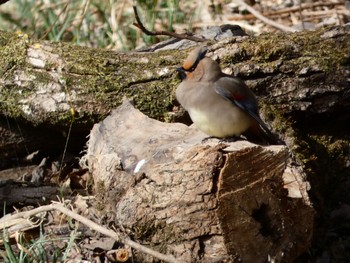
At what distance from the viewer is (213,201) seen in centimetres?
396

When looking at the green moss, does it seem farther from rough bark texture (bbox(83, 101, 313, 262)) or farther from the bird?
rough bark texture (bbox(83, 101, 313, 262))

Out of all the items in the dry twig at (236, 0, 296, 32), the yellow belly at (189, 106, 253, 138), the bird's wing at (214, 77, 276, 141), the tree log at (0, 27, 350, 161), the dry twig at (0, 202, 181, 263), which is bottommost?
the dry twig at (236, 0, 296, 32)

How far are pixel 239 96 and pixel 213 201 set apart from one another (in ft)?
2.87

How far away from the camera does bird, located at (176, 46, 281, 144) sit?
15.0ft

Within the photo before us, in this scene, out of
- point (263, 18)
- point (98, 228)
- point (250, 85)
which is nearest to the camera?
point (98, 228)

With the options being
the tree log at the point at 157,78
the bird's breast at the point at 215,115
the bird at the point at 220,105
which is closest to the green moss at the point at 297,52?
the tree log at the point at 157,78

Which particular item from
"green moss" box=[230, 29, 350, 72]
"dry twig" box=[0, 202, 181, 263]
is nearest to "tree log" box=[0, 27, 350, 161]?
"green moss" box=[230, 29, 350, 72]

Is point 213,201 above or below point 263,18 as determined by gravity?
above

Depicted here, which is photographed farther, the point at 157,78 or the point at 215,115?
the point at 157,78

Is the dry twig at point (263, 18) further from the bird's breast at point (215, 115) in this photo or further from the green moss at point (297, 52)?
the bird's breast at point (215, 115)

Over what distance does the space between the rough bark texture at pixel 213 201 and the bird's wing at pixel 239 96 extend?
0.30 metres

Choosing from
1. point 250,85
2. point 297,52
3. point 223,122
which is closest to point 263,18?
point 297,52

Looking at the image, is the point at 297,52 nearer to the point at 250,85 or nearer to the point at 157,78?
the point at 250,85

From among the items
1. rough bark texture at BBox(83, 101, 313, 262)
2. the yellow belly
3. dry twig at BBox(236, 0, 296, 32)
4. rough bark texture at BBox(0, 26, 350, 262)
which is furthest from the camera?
dry twig at BBox(236, 0, 296, 32)
